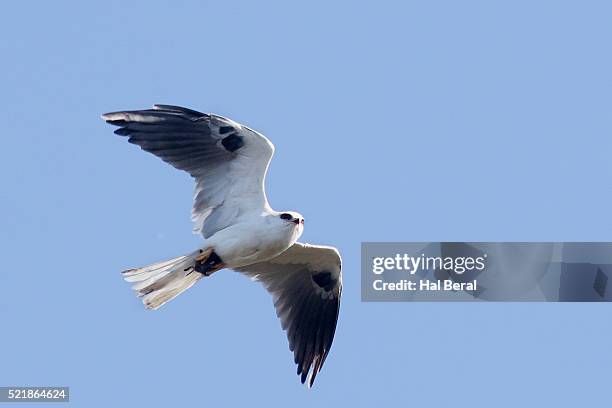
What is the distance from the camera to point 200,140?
612 inches

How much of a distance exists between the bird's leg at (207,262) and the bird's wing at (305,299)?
41.7 inches

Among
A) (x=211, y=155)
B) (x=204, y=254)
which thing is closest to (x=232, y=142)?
(x=211, y=155)

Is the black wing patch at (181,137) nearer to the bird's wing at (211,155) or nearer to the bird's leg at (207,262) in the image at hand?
the bird's wing at (211,155)

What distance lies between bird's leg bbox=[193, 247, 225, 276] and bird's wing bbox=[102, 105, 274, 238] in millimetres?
235

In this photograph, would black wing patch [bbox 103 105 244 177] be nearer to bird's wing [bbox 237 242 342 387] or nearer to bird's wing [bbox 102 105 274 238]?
bird's wing [bbox 102 105 274 238]

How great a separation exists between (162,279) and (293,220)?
58.6 inches

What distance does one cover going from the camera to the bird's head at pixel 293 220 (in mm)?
15094

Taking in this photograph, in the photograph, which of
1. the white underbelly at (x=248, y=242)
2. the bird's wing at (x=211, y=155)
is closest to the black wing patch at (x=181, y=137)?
the bird's wing at (x=211, y=155)

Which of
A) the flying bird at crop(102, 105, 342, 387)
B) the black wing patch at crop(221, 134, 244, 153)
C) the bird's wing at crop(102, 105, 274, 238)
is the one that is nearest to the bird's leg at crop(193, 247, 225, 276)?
the flying bird at crop(102, 105, 342, 387)

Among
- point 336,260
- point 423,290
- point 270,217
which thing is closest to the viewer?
point 270,217

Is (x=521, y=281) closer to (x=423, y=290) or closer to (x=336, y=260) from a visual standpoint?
(x=423, y=290)

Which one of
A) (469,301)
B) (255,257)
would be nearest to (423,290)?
(469,301)

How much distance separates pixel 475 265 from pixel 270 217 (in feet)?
12.9

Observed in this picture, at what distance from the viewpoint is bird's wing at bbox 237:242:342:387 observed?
53.9 ft
